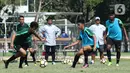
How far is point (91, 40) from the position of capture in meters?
19.2

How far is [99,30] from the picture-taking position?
2395 centimetres

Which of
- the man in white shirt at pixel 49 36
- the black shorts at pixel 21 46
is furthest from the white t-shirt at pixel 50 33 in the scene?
the black shorts at pixel 21 46

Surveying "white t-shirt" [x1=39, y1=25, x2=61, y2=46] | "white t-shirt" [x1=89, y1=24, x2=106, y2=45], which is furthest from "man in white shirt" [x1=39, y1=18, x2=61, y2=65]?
"white t-shirt" [x1=89, y1=24, x2=106, y2=45]

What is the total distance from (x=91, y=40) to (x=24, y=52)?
2445 mm

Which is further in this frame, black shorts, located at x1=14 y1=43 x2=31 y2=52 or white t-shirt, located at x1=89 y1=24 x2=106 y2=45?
white t-shirt, located at x1=89 y1=24 x2=106 y2=45

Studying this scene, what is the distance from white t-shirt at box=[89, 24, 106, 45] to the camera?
23.8 metres

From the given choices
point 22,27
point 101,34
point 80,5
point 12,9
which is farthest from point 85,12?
point 22,27

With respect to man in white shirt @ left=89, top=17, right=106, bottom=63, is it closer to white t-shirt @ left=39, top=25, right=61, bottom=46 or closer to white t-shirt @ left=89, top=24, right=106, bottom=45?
white t-shirt @ left=89, top=24, right=106, bottom=45

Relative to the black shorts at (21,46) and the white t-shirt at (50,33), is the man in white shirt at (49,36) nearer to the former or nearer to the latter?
the white t-shirt at (50,33)

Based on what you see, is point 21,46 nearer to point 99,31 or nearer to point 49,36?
point 49,36

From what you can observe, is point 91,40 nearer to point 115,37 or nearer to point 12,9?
point 115,37

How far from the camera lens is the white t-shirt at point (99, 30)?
939 inches

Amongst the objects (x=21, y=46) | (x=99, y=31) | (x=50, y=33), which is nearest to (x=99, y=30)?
(x=99, y=31)

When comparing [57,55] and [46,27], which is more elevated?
[46,27]
